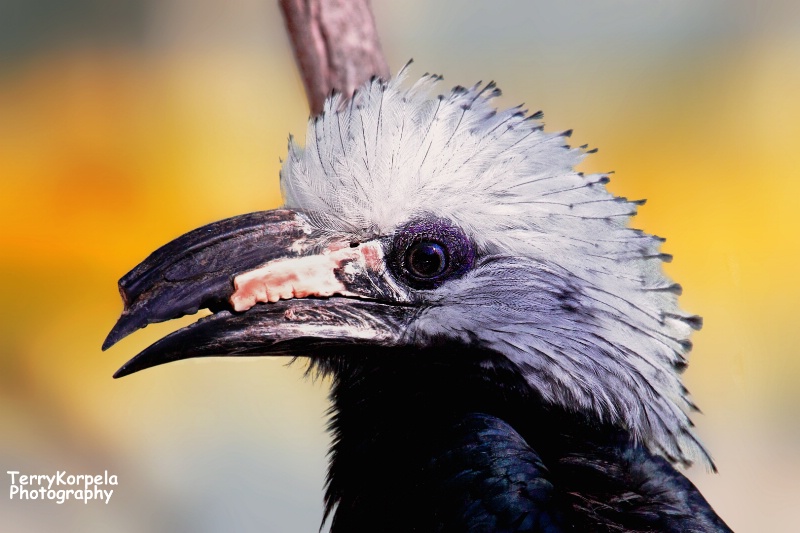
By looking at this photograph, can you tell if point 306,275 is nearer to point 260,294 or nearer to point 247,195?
point 260,294

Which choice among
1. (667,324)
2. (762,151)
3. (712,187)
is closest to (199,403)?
(712,187)

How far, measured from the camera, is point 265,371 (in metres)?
6.09

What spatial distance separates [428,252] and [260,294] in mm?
394

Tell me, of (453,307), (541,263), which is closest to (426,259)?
(453,307)

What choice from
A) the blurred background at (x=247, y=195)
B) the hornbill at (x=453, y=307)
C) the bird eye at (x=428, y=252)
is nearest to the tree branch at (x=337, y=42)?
the hornbill at (x=453, y=307)

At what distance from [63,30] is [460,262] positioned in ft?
15.5

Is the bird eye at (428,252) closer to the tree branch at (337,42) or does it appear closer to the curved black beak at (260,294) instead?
the curved black beak at (260,294)

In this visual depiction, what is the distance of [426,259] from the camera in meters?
2.07

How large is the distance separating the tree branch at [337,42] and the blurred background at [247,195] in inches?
86.2

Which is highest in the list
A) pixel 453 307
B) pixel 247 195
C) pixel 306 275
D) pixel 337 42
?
pixel 337 42

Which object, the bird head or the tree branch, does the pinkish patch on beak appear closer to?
the bird head

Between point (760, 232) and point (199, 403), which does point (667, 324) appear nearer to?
point (760, 232)

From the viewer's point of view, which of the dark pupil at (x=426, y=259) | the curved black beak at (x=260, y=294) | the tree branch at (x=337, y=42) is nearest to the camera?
the curved black beak at (x=260, y=294)

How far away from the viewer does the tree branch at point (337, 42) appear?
10.1ft
